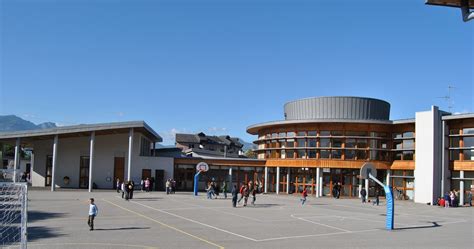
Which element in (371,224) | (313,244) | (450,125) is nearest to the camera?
(313,244)

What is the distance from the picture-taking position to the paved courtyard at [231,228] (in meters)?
17.2

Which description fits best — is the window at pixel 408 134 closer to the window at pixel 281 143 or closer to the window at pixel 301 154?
the window at pixel 301 154

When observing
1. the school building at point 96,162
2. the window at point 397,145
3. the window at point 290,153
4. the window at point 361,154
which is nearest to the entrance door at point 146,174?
the school building at point 96,162

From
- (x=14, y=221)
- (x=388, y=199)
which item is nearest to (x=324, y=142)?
(x=388, y=199)

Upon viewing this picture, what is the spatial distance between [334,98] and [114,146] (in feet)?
72.7

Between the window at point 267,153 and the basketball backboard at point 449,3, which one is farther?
the window at point 267,153

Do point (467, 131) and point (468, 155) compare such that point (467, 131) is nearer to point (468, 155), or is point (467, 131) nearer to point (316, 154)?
point (468, 155)

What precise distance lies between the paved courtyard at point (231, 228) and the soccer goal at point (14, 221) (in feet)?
1.90

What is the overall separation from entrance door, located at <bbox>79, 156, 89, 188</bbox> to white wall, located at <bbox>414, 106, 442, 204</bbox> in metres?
31.0

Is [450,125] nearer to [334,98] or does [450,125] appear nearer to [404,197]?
[404,197]

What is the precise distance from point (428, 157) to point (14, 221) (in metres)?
32.9

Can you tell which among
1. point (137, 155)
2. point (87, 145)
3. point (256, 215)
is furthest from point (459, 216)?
point (87, 145)

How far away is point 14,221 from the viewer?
21875 millimetres

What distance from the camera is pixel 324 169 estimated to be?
4638 centimetres
